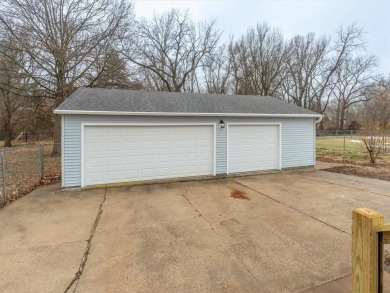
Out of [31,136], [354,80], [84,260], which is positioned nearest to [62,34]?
[84,260]

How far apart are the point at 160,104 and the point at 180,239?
19.3ft

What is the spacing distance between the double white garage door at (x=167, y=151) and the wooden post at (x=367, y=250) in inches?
264

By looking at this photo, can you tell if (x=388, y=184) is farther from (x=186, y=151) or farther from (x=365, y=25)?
(x=365, y=25)

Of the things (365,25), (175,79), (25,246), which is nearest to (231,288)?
(25,246)

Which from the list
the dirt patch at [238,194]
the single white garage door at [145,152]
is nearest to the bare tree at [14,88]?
the single white garage door at [145,152]

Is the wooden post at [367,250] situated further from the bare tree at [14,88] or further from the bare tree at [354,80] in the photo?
the bare tree at [354,80]

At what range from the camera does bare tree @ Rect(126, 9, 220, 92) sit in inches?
870

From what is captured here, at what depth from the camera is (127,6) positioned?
1436 centimetres

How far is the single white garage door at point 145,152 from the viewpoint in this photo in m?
7.27

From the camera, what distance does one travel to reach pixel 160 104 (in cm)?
875

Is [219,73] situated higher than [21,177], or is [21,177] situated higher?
[219,73]

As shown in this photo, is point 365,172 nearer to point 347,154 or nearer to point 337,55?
point 347,154

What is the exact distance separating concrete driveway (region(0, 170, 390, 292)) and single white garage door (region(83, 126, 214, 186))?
102 cm

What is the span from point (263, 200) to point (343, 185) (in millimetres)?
3185
